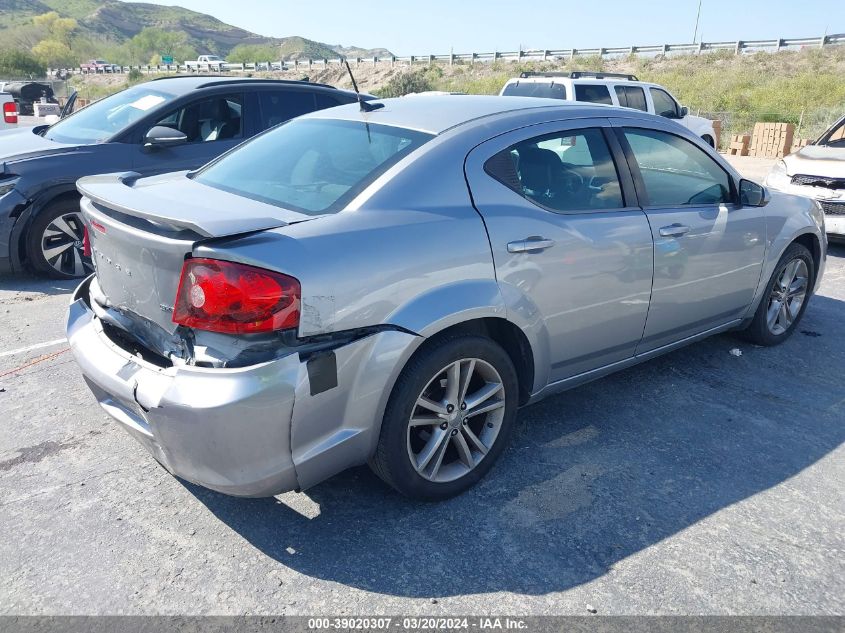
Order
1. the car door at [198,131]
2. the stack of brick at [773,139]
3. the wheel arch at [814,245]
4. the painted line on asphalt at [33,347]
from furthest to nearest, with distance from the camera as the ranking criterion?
the stack of brick at [773,139]
the car door at [198,131]
the wheel arch at [814,245]
the painted line on asphalt at [33,347]

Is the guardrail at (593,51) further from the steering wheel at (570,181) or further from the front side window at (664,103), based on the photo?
the steering wheel at (570,181)

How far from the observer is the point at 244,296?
2320 mm

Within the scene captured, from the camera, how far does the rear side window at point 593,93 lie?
11422 millimetres

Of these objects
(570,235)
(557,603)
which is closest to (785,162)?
(570,235)

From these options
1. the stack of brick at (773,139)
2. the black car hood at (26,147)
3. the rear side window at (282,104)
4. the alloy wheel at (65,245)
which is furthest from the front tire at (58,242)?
the stack of brick at (773,139)

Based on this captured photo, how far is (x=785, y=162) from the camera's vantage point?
8.37 m

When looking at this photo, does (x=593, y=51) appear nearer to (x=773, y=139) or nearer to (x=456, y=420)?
(x=773, y=139)

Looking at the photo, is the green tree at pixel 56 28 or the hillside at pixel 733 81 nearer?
the hillside at pixel 733 81

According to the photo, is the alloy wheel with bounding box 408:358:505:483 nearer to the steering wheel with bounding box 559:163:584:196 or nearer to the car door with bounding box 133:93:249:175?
the steering wheel with bounding box 559:163:584:196

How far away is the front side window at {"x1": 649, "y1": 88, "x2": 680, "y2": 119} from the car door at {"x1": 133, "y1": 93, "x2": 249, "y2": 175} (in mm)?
8990

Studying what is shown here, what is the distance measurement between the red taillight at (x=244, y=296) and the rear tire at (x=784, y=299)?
11.7 ft

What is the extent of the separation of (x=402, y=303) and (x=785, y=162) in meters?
7.53

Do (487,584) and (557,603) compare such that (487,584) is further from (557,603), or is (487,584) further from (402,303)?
(402,303)

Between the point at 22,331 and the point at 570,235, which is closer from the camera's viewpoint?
the point at 570,235
